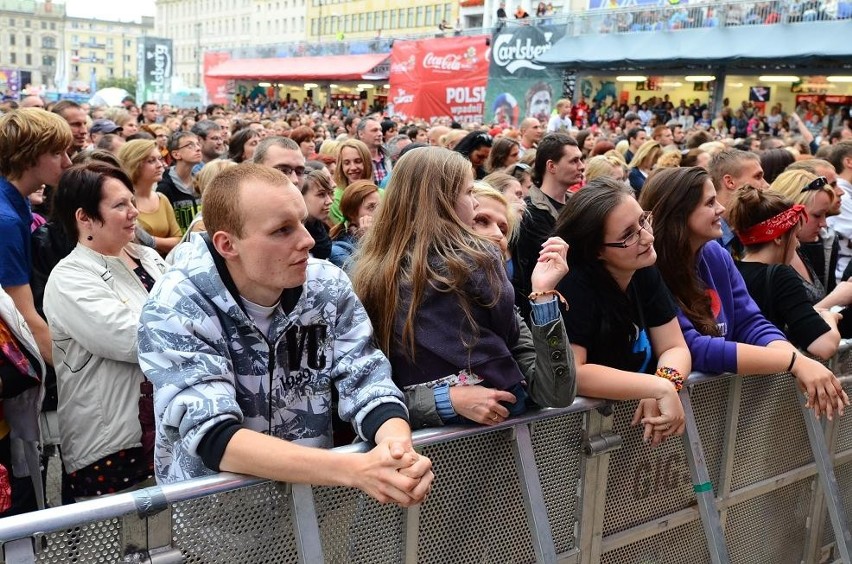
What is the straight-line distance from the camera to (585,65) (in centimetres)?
2481

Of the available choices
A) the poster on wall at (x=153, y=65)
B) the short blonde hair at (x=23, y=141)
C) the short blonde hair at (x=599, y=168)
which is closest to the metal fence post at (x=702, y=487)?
the short blonde hair at (x=23, y=141)

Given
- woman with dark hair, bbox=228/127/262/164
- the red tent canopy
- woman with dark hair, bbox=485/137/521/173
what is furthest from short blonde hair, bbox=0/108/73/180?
the red tent canopy

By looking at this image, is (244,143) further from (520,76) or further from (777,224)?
(520,76)

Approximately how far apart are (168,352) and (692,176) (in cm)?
248

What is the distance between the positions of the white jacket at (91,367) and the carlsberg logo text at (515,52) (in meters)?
23.8

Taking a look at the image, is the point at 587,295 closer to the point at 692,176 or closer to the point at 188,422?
the point at 692,176

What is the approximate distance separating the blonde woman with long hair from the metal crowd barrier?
121 mm

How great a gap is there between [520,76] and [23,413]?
23.9 meters

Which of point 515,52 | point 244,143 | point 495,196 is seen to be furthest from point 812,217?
point 515,52

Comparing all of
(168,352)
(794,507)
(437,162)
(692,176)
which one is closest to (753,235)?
(692,176)

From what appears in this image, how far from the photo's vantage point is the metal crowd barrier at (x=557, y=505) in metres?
1.81

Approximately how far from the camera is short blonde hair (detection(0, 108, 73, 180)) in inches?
148

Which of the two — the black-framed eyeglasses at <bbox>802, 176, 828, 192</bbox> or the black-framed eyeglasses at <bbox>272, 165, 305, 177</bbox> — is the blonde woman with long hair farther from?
the black-framed eyeglasses at <bbox>802, 176, 828, 192</bbox>

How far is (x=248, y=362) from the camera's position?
2109 mm
